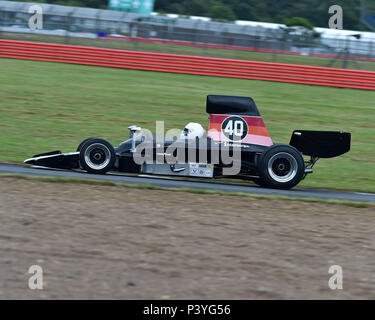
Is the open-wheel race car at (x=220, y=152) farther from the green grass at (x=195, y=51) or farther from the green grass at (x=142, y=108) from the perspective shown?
the green grass at (x=195, y=51)

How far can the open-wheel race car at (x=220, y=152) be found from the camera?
9.09 metres

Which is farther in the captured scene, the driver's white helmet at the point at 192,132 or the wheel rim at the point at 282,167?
the driver's white helmet at the point at 192,132

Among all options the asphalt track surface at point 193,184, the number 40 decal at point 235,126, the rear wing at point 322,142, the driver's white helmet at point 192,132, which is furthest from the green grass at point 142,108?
the driver's white helmet at point 192,132

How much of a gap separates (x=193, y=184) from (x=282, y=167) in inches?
54.8

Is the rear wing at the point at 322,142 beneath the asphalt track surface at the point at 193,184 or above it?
above

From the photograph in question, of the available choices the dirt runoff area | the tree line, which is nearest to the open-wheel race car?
the dirt runoff area

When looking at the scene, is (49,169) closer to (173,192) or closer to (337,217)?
(173,192)

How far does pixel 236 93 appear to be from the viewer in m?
18.8

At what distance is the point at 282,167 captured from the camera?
30.1 feet

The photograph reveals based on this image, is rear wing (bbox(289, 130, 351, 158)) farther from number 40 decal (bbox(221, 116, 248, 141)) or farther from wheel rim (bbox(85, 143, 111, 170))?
wheel rim (bbox(85, 143, 111, 170))

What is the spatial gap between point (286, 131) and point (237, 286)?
9.44 m

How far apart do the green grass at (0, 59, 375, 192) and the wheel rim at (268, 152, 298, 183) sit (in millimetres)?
1117

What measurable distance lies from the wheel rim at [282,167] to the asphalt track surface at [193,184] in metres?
0.21
